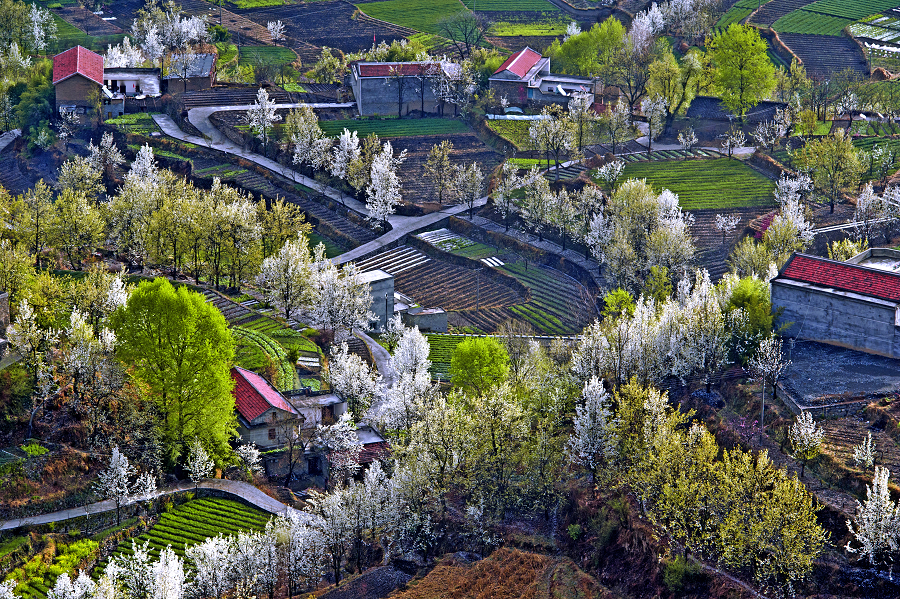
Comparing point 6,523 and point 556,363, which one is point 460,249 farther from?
point 6,523

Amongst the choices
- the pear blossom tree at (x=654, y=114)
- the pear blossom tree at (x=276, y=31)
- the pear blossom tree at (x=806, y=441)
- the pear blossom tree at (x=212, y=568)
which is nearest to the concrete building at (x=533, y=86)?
the pear blossom tree at (x=654, y=114)

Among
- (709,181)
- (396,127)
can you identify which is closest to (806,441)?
(709,181)

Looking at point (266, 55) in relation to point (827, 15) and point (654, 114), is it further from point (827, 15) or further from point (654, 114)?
point (827, 15)

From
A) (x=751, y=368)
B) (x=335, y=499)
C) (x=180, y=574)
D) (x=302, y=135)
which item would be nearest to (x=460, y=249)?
(x=302, y=135)

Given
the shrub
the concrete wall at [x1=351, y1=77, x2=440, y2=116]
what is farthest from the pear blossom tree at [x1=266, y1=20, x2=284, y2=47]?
the shrub

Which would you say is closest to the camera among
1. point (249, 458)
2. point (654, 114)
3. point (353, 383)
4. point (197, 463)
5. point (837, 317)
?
point (197, 463)
